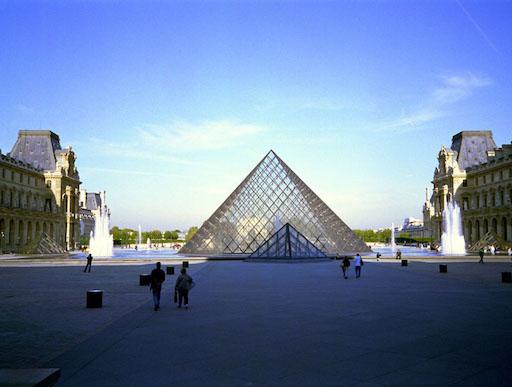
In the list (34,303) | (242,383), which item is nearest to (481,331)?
(242,383)

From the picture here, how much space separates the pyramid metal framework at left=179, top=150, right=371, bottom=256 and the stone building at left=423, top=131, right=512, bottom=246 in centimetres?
2600

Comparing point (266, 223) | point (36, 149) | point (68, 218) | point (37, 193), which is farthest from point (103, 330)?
point (36, 149)

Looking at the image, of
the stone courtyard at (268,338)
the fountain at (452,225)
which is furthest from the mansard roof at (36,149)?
the stone courtyard at (268,338)

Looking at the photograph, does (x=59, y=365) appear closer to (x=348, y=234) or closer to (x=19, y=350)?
(x=19, y=350)

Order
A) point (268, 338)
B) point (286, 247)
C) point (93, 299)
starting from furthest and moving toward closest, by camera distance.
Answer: point (286, 247) → point (93, 299) → point (268, 338)

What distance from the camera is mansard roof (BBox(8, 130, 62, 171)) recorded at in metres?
67.4

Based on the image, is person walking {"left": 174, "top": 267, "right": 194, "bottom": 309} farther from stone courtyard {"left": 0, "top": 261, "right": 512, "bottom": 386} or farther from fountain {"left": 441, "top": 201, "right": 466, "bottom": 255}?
fountain {"left": 441, "top": 201, "right": 466, "bottom": 255}

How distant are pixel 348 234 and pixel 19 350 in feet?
109

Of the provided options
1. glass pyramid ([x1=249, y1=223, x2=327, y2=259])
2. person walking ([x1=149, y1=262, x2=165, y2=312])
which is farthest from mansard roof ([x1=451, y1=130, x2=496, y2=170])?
person walking ([x1=149, y1=262, x2=165, y2=312])

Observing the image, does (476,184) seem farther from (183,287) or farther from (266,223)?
(183,287)

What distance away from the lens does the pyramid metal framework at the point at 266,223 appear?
3791 cm

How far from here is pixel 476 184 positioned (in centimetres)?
6494

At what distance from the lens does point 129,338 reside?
7.48 m

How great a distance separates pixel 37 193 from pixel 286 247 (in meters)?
44.8
